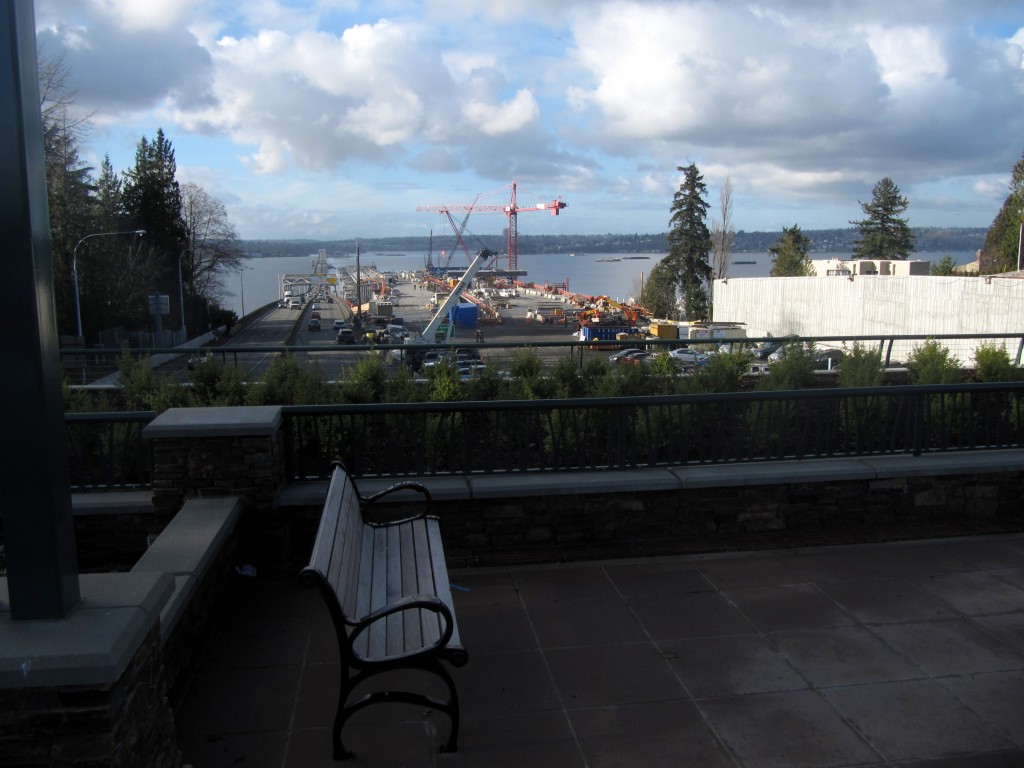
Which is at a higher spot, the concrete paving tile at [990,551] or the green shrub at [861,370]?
the green shrub at [861,370]

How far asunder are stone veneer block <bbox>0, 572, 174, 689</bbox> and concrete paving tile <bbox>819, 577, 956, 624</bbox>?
3891 mm

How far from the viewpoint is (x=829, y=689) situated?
4098 millimetres

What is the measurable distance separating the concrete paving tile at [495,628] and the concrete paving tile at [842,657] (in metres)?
1.37

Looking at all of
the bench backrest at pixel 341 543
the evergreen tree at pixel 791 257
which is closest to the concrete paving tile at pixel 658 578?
the bench backrest at pixel 341 543

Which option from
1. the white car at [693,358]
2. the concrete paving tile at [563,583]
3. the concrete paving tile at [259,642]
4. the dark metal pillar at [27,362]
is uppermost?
the dark metal pillar at [27,362]

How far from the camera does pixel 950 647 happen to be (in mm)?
4520

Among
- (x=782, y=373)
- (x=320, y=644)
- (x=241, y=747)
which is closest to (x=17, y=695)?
(x=241, y=747)

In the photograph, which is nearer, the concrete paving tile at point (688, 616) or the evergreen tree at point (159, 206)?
the concrete paving tile at point (688, 616)

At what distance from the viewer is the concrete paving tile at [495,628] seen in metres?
4.58

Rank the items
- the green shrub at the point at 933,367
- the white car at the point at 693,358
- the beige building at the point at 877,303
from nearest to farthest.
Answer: the green shrub at the point at 933,367, the white car at the point at 693,358, the beige building at the point at 877,303

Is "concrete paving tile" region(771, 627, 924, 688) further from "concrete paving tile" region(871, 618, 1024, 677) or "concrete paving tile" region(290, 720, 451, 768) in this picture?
"concrete paving tile" region(290, 720, 451, 768)

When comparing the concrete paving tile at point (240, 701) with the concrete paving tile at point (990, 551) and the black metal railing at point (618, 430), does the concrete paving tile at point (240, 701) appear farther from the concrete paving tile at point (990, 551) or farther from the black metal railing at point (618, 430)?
the concrete paving tile at point (990, 551)

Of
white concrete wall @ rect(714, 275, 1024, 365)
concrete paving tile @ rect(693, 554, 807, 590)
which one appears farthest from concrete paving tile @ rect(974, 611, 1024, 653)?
white concrete wall @ rect(714, 275, 1024, 365)

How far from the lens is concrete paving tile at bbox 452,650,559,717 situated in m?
3.96
